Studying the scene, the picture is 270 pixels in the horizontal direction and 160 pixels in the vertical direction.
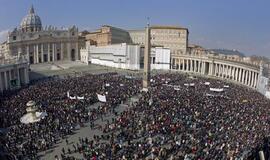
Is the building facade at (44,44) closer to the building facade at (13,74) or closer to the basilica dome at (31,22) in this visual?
the building facade at (13,74)

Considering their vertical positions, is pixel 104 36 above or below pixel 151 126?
above

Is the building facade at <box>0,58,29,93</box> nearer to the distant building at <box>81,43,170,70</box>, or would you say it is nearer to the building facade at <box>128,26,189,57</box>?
the distant building at <box>81,43,170,70</box>

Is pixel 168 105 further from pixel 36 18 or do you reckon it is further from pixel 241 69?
pixel 36 18

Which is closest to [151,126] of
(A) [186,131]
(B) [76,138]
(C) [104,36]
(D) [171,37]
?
(A) [186,131]

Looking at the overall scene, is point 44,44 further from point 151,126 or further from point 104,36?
point 151,126

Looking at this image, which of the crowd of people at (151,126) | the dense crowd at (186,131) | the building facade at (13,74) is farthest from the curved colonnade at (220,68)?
the building facade at (13,74)
